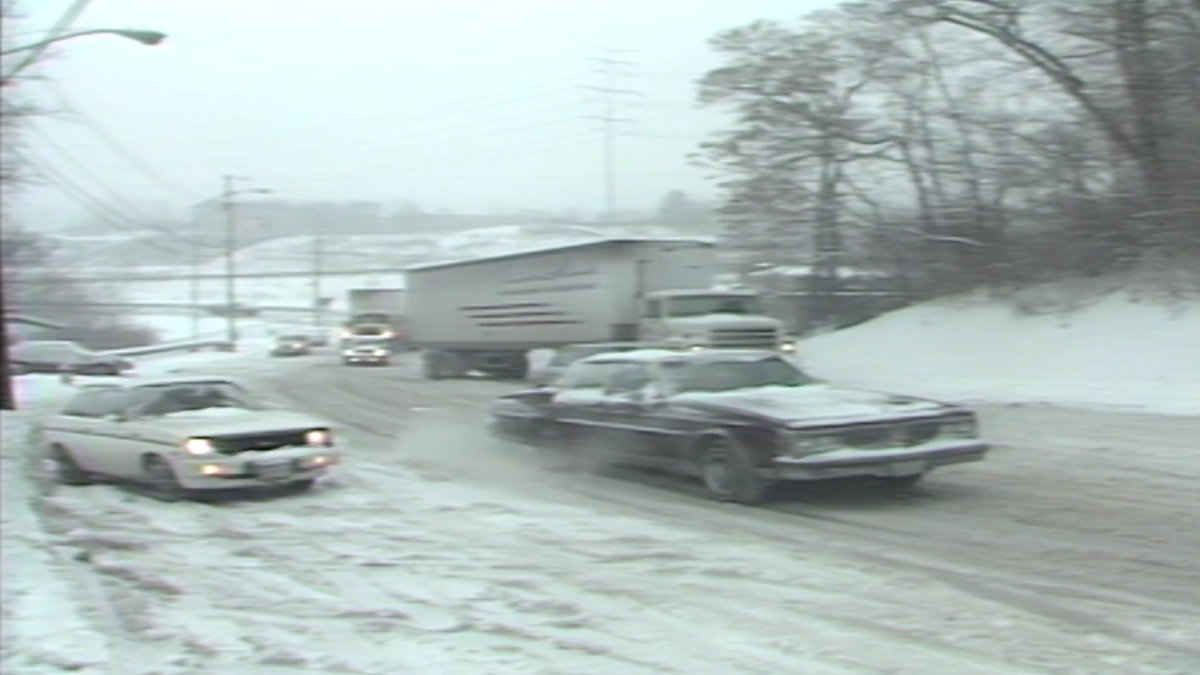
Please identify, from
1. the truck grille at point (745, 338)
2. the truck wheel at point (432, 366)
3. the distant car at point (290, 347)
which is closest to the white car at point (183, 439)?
the truck grille at point (745, 338)

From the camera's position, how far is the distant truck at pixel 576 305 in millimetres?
26469

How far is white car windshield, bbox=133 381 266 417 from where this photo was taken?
12781mm

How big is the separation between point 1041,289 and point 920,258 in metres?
3.94

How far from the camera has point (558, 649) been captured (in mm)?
6016

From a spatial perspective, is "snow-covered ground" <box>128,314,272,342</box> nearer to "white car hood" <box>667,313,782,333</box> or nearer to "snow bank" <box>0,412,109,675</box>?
"white car hood" <box>667,313,782,333</box>

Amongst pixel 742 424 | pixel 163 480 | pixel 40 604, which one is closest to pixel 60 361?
pixel 163 480

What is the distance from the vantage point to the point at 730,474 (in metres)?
10.4

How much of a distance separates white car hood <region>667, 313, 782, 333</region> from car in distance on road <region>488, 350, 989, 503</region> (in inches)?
482

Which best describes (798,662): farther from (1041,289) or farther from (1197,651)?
(1041,289)

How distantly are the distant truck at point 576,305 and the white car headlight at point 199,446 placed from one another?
1323 centimetres

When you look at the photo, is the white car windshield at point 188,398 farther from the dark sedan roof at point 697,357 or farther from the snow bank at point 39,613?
the dark sedan roof at point 697,357

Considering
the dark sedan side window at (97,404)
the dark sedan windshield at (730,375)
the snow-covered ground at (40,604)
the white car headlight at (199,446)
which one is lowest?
the snow-covered ground at (40,604)

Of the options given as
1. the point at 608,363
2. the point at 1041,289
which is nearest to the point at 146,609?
the point at 608,363

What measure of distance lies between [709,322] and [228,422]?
1485 centimetres
